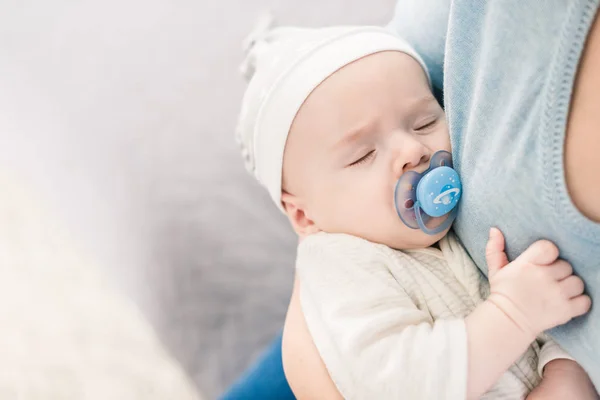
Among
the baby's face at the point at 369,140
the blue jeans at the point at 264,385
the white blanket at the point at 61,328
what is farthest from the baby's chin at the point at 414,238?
the white blanket at the point at 61,328

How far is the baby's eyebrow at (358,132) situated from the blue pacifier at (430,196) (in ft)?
0.24

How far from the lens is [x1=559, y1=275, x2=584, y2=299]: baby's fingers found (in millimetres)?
531

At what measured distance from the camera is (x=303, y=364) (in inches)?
27.4

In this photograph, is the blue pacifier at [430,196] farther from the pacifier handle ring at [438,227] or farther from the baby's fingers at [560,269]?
the baby's fingers at [560,269]

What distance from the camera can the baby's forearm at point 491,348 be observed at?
1.89 ft

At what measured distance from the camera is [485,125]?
1.76 ft

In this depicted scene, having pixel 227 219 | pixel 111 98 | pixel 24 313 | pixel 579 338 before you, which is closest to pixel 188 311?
pixel 227 219

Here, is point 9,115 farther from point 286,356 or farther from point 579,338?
point 579,338

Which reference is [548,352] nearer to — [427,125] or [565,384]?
[565,384]

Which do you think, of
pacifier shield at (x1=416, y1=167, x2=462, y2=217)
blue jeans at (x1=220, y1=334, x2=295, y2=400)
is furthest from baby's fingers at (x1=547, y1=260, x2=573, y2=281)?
blue jeans at (x1=220, y1=334, x2=295, y2=400)

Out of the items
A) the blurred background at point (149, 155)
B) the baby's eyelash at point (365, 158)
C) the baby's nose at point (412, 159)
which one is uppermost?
the baby's nose at point (412, 159)

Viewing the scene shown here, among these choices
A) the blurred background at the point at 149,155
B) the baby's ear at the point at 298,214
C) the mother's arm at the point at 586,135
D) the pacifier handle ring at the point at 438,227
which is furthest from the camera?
the blurred background at the point at 149,155

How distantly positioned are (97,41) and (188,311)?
612mm

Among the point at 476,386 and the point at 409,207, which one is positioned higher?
the point at 409,207
